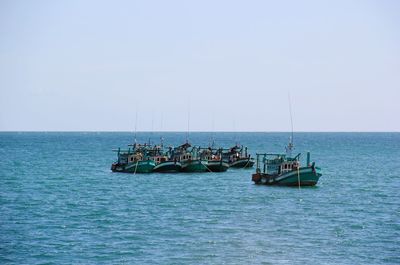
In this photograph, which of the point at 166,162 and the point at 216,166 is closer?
the point at 166,162

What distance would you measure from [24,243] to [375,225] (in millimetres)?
27749

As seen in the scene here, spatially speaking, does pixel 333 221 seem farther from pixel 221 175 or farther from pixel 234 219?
pixel 221 175

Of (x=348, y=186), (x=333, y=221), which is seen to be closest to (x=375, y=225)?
(x=333, y=221)

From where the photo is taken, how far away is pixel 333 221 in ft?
193

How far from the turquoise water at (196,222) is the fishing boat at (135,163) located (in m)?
8.48

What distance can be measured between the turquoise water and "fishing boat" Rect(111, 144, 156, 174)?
27.8ft

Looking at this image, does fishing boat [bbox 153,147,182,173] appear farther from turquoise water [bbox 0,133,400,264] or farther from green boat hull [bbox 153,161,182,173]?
turquoise water [bbox 0,133,400,264]

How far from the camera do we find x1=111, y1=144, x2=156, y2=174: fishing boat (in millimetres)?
105438

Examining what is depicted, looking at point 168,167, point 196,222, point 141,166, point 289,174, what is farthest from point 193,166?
point 196,222

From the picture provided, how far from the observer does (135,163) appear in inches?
4158

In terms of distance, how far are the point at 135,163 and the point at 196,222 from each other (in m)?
49.7

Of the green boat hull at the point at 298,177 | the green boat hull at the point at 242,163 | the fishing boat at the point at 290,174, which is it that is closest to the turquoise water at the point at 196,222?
the green boat hull at the point at 298,177

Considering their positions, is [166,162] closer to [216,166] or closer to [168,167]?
[168,167]

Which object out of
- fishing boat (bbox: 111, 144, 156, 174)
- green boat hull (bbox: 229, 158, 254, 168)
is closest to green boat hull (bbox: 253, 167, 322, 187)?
fishing boat (bbox: 111, 144, 156, 174)
